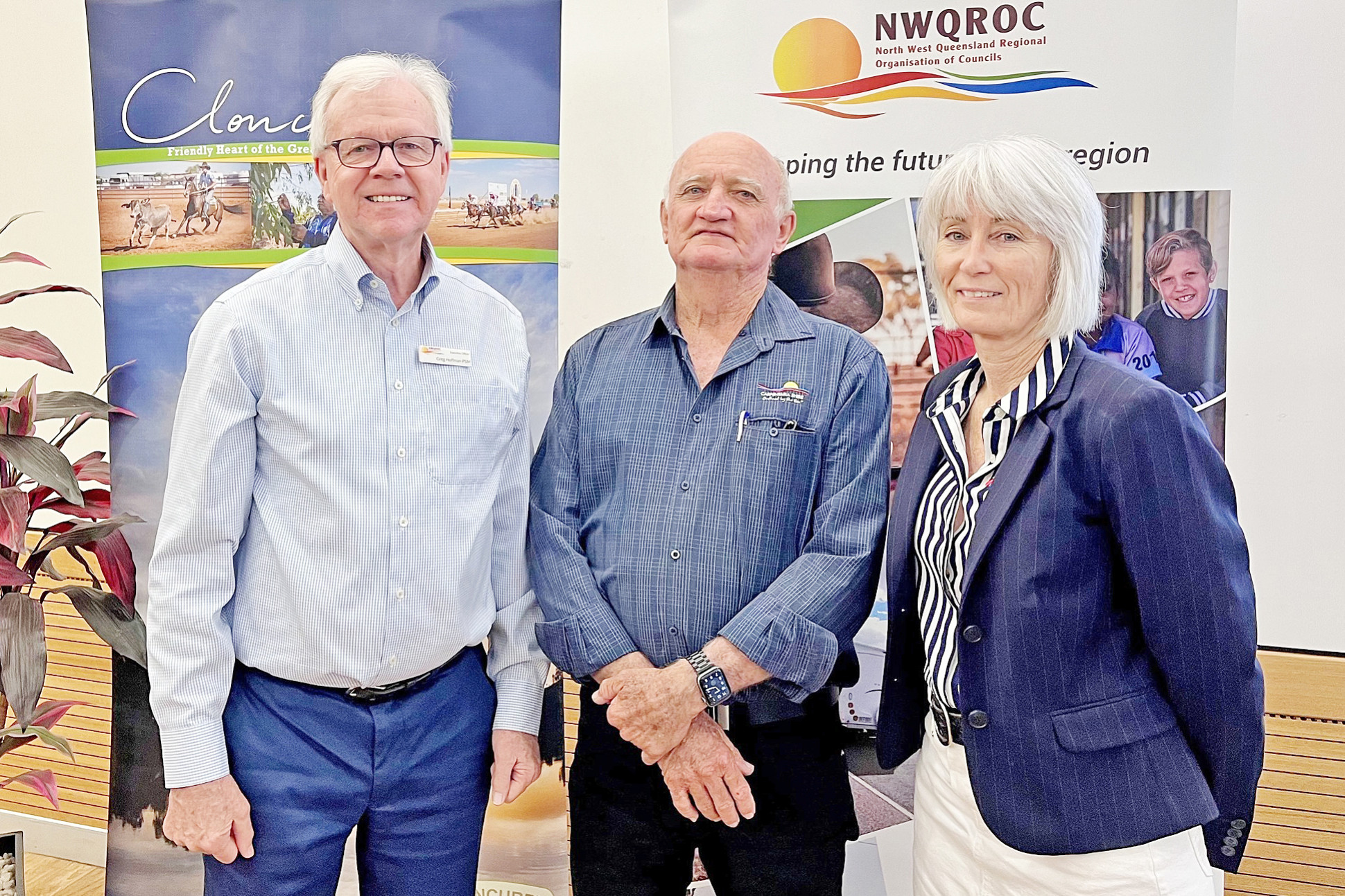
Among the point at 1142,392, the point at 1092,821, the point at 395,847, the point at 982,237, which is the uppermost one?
the point at 982,237

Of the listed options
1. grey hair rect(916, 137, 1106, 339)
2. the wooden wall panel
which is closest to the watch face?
grey hair rect(916, 137, 1106, 339)

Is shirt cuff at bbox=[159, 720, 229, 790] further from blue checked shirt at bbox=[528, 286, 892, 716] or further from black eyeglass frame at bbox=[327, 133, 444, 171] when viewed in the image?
black eyeglass frame at bbox=[327, 133, 444, 171]

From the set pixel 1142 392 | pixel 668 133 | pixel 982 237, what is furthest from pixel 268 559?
pixel 668 133

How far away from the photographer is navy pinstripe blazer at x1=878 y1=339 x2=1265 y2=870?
4.60ft

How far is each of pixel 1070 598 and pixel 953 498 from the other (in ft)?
0.80

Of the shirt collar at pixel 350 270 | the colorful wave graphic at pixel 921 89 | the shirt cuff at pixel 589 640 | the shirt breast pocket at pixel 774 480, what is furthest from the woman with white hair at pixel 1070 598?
the shirt collar at pixel 350 270

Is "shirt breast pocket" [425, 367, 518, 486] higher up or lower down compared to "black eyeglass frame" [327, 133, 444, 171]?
lower down

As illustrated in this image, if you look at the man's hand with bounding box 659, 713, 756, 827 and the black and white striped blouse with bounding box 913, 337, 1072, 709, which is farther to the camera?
the man's hand with bounding box 659, 713, 756, 827

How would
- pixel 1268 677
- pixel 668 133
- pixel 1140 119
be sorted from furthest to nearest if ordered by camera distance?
pixel 668 133 < pixel 1268 677 < pixel 1140 119

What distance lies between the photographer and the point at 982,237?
1.55 metres

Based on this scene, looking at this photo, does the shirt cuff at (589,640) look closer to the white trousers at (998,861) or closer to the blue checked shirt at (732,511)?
the blue checked shirt at (732,511)

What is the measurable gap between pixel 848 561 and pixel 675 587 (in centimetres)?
32

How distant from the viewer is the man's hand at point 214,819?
5.51 ft

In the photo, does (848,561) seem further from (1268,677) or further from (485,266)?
(1268,677)
